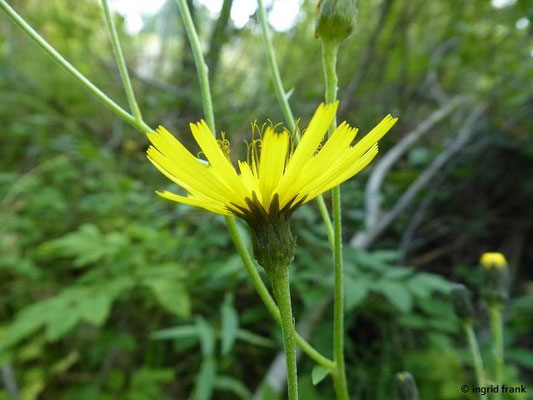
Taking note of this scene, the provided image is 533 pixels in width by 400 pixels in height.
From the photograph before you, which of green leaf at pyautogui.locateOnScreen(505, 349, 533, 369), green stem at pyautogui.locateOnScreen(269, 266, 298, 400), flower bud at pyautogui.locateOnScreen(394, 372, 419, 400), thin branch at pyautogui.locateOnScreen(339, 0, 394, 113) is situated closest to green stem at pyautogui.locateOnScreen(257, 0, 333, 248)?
green stem at pyautogui.locateOnScreen(269, 266, 298, 400)

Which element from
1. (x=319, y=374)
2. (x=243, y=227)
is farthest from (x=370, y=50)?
(x=319, y=374)

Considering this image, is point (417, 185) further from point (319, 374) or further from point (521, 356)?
point (319, 374)

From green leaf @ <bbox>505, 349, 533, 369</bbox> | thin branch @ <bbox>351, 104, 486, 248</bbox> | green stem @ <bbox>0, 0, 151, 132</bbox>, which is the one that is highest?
thin branch @ <bbox>351, 104, 486, 248</bbox>

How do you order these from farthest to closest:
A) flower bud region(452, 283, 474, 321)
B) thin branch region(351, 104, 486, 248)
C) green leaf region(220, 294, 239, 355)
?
thin branch region(351, 104, 486, 248) < green leaf region(220, 294, 239, 355) < flower bud region(452, 283, 474, 321)

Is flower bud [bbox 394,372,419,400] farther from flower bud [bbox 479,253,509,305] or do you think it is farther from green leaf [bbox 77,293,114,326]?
green leaf [bbox 77,293,114,326]

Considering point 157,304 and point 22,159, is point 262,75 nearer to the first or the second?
point 22,159

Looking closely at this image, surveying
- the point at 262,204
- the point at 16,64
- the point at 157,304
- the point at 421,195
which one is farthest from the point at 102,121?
the point at 262,204
